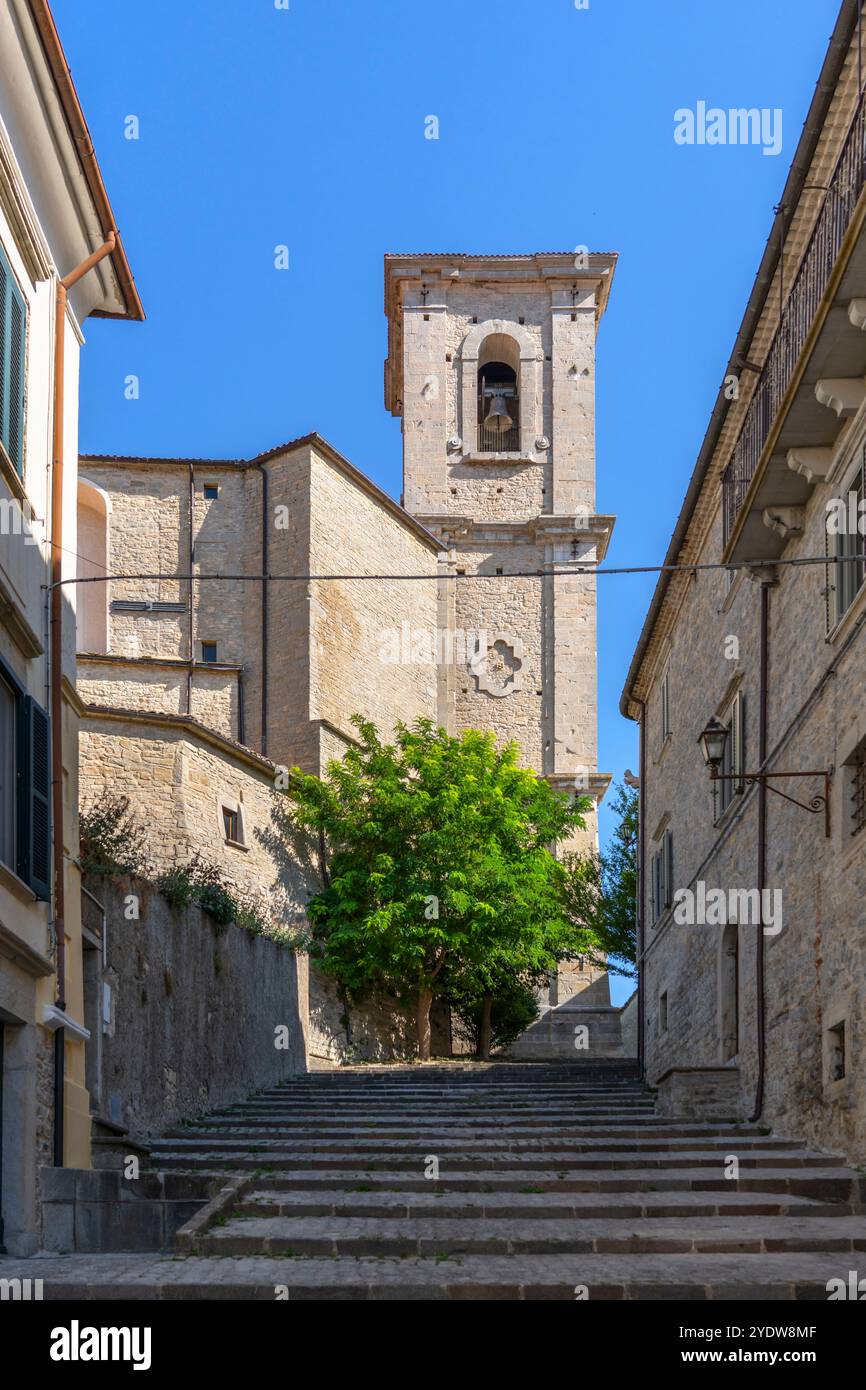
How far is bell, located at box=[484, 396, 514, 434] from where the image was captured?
52250 mm

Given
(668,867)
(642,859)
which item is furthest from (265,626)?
(668,867)

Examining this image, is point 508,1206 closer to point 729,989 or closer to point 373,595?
point 729,989

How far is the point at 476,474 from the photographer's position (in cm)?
5209

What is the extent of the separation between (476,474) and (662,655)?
25.1 m

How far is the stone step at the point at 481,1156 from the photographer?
1507cm

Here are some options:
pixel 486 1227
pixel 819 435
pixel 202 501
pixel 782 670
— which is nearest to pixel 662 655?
pixel 782 670

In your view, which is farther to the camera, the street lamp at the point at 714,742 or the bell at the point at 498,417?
the bell at the point at 498,417

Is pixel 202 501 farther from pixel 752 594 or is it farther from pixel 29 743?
pixel 29 743

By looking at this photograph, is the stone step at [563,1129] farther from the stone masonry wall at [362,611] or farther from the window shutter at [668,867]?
the stone masonry wall at [362,611]

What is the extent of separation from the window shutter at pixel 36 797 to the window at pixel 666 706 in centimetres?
1512

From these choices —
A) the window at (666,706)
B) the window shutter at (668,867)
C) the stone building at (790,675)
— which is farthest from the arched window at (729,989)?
the window at (666,706)

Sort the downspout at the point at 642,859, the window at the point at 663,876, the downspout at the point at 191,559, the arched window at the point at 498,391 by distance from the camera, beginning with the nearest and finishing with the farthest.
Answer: the window at the point at 663,876 < the downspout at the point at 642,859 < the downspout at the point at 191,559 < the arched window at the point at 498,391

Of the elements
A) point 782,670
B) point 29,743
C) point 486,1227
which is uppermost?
point 782,670

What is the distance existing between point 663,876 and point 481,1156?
1172cm
